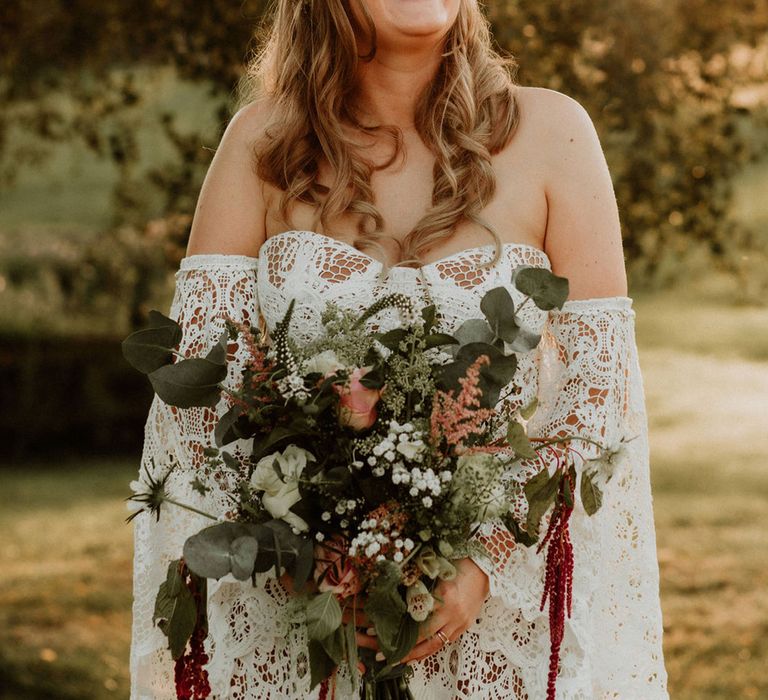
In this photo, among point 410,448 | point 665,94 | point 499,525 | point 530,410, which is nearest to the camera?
point 410,448

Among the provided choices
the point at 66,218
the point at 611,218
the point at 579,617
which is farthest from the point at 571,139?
the point at 66,218

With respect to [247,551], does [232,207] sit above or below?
above

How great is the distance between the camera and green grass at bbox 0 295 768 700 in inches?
238

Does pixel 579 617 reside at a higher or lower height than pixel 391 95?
lower

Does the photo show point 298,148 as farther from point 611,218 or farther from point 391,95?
point 611,218

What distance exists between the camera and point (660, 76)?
17.2 ft

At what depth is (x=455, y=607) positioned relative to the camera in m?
2.12

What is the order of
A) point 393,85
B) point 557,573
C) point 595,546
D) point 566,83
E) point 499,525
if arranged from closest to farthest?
point 557,573 → point 499,525 → point 595,546 → point 393,85 → point 566,83

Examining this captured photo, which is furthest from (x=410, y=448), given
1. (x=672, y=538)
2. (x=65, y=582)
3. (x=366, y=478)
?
(x=672, y=538)

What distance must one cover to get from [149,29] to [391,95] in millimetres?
3172

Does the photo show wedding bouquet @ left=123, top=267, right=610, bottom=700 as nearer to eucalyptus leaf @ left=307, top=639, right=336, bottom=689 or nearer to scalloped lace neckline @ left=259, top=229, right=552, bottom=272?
eucalyptus leaf @ left=307, top=639, right=336, bottom=689

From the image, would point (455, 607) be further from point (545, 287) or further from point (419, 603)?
point (545, 287)

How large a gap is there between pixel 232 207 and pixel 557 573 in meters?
1.05

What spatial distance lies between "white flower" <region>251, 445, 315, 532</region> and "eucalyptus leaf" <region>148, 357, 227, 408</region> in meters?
0.22
